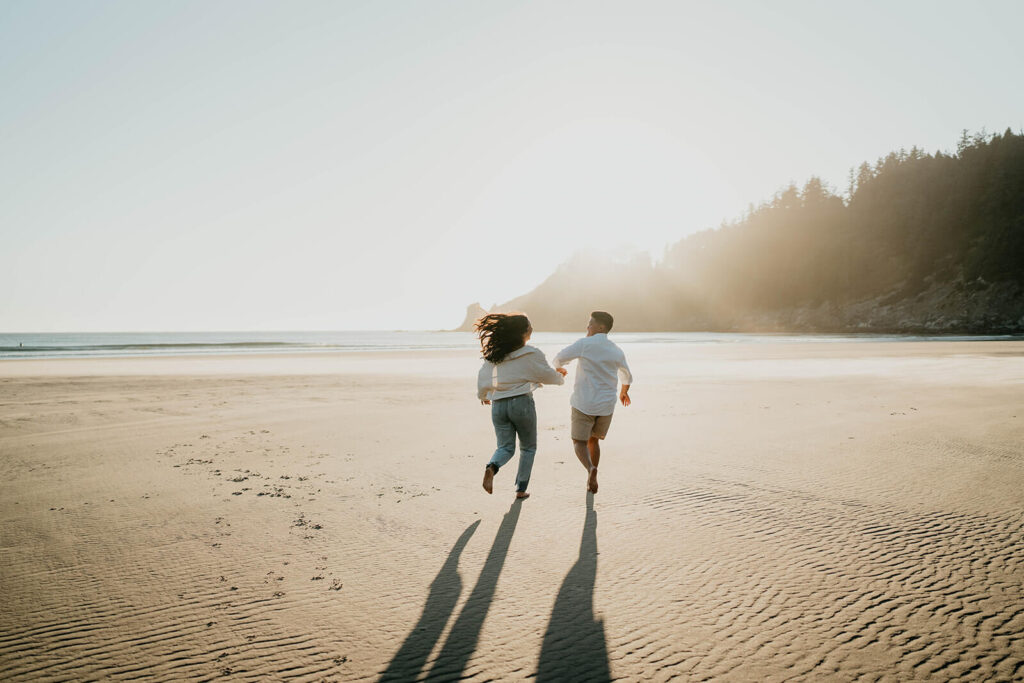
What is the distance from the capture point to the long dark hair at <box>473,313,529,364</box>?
5.44 metres

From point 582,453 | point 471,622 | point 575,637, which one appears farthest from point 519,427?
point 575,637

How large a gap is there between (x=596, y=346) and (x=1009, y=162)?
111 meters

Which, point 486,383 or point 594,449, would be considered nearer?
point 486,383

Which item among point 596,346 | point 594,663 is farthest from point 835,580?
point 596,346

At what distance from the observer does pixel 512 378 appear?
543cm

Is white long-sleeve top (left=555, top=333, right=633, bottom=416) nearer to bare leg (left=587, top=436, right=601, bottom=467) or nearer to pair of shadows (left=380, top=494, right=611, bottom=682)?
bare leg (left=587, top=436, right=601, bottom=467)

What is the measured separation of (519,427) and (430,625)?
8.59ft

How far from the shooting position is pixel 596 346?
5.84m

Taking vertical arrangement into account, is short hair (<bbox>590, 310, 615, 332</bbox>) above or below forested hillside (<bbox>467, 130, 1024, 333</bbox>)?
below

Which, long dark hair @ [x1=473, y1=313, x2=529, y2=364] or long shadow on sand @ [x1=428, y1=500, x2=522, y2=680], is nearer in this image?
long shadow on sand @ [x1=428, y1=500, x2=522, y2=680]

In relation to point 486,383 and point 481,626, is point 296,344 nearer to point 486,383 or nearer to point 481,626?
point 486,383

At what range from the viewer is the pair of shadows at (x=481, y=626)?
2.65m

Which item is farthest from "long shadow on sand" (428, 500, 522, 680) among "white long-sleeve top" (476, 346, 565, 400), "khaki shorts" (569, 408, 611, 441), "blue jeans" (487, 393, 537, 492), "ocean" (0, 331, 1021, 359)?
"ocean" (0, 331, 1021, 359)

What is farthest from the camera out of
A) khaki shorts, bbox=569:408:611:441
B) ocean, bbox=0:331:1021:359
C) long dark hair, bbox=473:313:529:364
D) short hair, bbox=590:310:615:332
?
ocean, bbox=0:331:1021:359
